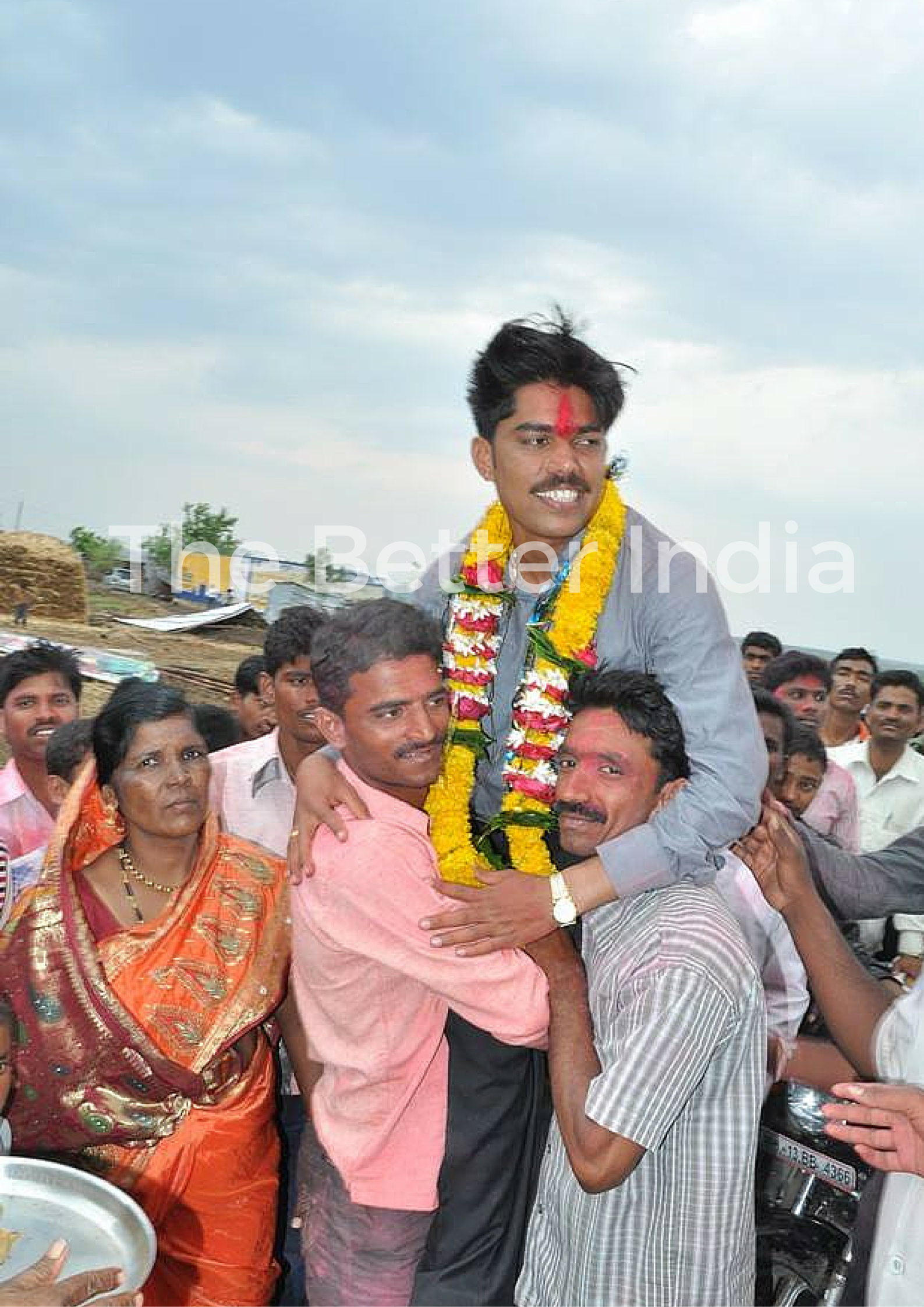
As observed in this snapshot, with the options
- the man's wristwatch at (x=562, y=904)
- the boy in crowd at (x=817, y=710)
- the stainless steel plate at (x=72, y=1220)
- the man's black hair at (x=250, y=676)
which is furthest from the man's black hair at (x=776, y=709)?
the stainless steel plate at (x=72, y=1220)

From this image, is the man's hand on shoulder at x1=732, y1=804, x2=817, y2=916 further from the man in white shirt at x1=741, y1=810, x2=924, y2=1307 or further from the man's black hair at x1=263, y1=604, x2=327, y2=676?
the man's black hair at x1=263, y1=604, x2=327, y2=676

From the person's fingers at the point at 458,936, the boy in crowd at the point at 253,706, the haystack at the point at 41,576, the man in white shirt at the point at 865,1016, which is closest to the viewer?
the man in white shirt at the point at 865,1016

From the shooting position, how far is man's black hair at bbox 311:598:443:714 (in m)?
2.62

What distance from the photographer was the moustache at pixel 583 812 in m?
2.56

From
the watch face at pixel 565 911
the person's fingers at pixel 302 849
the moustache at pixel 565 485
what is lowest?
the watch face at pixel 565 911

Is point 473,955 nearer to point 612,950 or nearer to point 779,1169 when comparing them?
point 612,950

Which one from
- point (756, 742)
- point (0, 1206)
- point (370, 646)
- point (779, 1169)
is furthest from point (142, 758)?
point (779, 1169)

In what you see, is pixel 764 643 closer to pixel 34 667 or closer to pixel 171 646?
pixel 34 667

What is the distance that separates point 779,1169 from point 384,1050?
159 centimetres

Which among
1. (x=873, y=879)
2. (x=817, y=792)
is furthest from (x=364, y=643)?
(x=817, y=792)

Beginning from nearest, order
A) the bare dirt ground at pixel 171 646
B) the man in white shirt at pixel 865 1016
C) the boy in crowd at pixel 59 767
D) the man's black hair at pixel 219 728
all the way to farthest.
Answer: the man in white shirt at pixel 865 1016, the boy in crowd at pixel 59 767, the man's black hair at pixel 219 728, the bare dirt ground at pixel 171 646

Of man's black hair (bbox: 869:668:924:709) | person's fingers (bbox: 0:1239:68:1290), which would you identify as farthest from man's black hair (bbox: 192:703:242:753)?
man's black hair (bbox: 869:668:924:709)

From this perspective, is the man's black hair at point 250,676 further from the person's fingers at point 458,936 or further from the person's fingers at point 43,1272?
the person's fingers at point 43,1272

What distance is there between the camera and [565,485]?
9.52ft
